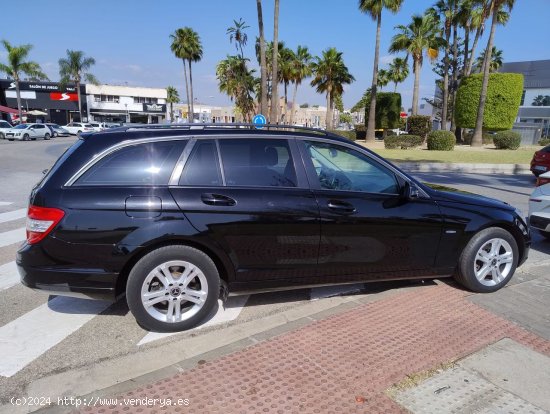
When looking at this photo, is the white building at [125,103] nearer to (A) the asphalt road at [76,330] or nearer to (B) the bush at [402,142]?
(B) the bush at [402,142]

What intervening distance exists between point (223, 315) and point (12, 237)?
14.0 feet

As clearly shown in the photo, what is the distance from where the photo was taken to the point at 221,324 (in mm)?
3646

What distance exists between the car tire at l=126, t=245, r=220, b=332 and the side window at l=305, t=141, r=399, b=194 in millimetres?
1362

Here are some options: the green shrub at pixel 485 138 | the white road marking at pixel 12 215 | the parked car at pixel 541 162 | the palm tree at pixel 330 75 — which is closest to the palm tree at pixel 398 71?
the palm tree at pixel 330 75

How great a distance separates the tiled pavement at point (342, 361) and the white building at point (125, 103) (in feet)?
222

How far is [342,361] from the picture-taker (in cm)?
305

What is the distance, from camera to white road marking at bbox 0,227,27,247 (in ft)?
19.8

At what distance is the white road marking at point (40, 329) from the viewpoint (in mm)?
3116

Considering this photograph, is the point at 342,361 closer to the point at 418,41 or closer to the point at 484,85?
the point at 484,85

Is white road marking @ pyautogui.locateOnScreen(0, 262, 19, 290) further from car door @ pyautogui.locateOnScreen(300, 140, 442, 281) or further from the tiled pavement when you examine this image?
car door @ pyautogui.locateOnScreen(300, 140, 442, 281)

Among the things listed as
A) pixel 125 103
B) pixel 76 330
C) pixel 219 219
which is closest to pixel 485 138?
pixel 219 219

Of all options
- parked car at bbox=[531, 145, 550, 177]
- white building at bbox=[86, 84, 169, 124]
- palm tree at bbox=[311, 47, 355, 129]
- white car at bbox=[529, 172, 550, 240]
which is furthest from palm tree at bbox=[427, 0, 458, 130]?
white building at bbox=[86, 84, 169, 124]

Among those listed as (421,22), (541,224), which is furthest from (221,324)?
(421,22)

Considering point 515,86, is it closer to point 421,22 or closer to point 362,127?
point 421,22
